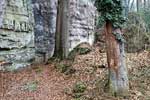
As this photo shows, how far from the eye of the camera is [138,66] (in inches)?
436

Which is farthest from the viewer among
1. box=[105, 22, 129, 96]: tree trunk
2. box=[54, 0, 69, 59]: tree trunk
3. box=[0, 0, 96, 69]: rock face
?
box=[54, 0, 69, 59]: tree trunk

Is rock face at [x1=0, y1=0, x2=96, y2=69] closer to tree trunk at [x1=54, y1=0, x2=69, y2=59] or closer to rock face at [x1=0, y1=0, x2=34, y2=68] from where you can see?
rock face at [x1=0, y1=0, x2=34, y2=68]

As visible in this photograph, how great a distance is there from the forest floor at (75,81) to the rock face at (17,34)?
1.08m

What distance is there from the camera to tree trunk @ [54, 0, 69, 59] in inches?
586

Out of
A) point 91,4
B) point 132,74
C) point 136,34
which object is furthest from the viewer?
point 91,4

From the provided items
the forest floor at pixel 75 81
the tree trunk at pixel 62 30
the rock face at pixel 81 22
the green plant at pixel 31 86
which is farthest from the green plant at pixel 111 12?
the rock face at pixel 81 22

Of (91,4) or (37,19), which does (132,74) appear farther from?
(91,4)

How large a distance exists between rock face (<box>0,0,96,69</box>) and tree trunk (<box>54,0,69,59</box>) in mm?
1820

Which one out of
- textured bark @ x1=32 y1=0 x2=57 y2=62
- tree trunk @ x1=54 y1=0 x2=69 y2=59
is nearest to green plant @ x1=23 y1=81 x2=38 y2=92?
tree trunk @ x1=54 y1=0 x2=69 y2=59

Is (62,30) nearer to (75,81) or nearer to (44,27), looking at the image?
(44,27)

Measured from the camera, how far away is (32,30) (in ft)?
53.6

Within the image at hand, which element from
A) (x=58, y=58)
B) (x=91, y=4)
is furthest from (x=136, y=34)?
(x=91, y=4)

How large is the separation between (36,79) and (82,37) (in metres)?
10.2

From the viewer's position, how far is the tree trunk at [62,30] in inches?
586
